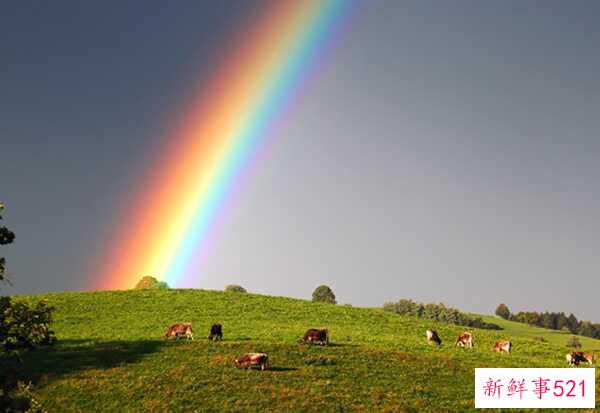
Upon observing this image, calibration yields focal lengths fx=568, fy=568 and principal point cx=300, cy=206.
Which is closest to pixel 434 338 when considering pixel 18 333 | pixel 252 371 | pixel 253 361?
pixel 253 361

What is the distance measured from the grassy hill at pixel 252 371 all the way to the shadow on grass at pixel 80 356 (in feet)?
0.25

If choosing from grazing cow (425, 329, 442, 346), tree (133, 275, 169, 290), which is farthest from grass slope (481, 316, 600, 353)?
grazing cow (425, 329, 442, 346)

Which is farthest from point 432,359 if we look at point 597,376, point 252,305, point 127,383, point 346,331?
point 252,305

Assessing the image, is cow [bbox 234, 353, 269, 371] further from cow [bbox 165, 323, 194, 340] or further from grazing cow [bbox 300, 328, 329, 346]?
cow [bbox 165, 323, 194, 340]

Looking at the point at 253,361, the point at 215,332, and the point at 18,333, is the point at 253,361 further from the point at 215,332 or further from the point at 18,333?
the point at 18,333

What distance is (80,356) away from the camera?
125 ft

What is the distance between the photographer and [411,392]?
31.5 m

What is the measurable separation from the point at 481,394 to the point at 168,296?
157ft

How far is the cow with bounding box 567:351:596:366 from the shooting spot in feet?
139

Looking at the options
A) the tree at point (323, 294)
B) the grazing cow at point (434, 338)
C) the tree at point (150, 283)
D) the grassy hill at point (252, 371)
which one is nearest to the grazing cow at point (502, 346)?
the grassy hill at point (252, 371)

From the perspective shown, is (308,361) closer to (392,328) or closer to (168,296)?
(392,328)

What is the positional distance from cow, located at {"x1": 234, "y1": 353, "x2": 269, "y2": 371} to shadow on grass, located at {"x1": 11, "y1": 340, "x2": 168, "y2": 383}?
707 cm

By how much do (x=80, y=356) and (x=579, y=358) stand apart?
119 feet

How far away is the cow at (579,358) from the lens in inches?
1672
